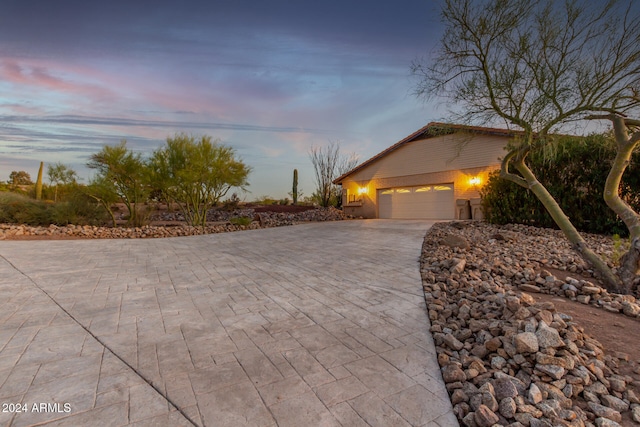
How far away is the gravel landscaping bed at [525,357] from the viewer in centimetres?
149

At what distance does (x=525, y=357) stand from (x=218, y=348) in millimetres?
2135

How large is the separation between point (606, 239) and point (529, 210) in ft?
6.09

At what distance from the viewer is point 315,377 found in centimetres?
186

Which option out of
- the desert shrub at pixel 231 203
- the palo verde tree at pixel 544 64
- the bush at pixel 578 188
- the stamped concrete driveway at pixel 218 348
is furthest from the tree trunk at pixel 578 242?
the desert shrub at pixel 231 203

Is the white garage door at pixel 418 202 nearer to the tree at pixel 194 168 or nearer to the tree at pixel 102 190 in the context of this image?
the tree at pixel 194 168

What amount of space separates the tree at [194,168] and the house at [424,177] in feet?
25.2

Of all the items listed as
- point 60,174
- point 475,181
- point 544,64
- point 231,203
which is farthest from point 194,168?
point 475,181

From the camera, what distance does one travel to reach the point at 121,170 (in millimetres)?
10367

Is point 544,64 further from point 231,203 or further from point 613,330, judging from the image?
point 231,203

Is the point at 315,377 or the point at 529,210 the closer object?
the point at 315,377

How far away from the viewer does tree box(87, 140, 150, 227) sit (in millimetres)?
10211

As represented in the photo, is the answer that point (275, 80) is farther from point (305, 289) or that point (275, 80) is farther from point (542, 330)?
point (542, 330)

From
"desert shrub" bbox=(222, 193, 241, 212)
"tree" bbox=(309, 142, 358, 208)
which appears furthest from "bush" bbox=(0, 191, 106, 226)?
"tree" bbox=(309, 142, 358, 208)

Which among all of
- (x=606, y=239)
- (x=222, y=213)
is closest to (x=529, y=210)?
(x=606, y=239)
